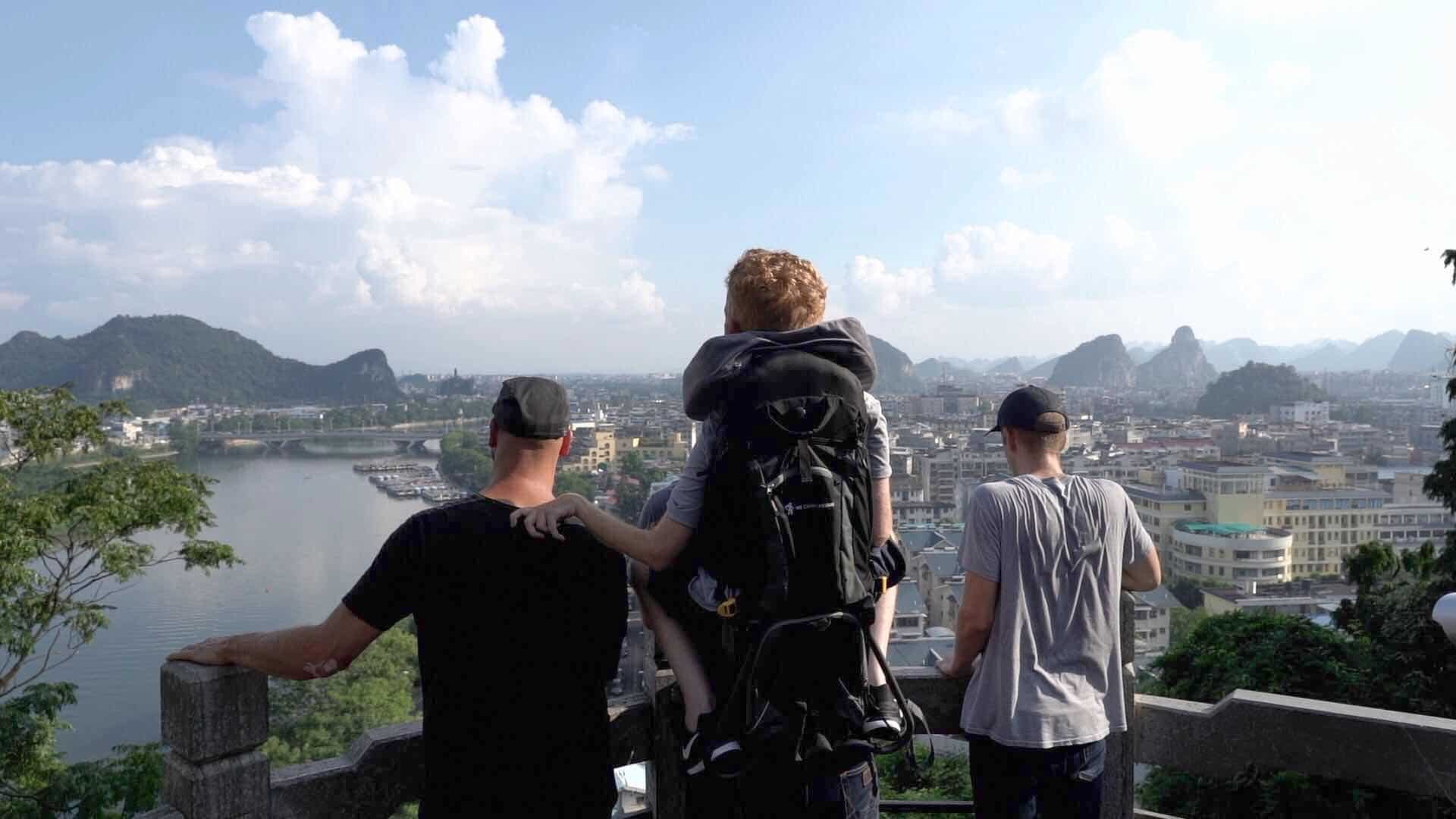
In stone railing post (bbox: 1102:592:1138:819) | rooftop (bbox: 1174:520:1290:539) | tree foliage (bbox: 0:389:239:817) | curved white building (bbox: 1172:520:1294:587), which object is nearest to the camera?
stone railing post (bbox: 1102:592:1138:819)

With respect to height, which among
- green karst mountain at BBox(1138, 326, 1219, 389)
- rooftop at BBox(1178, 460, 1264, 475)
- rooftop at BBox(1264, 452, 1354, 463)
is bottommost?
rooftop at BBox(1264, 452, 1354, 463)

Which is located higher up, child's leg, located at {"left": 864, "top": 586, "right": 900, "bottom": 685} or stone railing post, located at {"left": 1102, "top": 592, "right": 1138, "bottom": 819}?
child's leg, located at {"left": 864, "top": 586, "right": 900, "bottom": 685}

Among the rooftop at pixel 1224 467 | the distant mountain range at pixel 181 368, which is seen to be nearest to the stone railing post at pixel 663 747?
the rooftop at pixel 1224 467

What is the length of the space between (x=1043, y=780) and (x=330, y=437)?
65.0 meters

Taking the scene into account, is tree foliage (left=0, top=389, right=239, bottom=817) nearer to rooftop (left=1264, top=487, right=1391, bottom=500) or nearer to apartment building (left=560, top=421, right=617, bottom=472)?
apartment building (left=560, top=421, right=617, bottom=472)

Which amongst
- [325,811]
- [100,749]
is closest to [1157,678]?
[325,811]

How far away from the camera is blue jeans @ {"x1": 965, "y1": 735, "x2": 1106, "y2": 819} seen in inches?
67.9

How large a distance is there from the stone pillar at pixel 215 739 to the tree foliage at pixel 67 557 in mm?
5184

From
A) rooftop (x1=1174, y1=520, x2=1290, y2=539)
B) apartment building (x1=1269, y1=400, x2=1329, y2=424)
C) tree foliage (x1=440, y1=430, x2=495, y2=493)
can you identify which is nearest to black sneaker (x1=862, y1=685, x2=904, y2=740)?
rooftop (x1=1174, y1=520, x2=1290, y2=539)

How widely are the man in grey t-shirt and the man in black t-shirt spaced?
677 mm

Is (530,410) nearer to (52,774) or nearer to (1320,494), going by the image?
(52,774)

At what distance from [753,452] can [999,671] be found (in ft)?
2.38

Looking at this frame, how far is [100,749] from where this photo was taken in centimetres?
1683

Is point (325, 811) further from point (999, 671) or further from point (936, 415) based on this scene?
point (936, 415)
